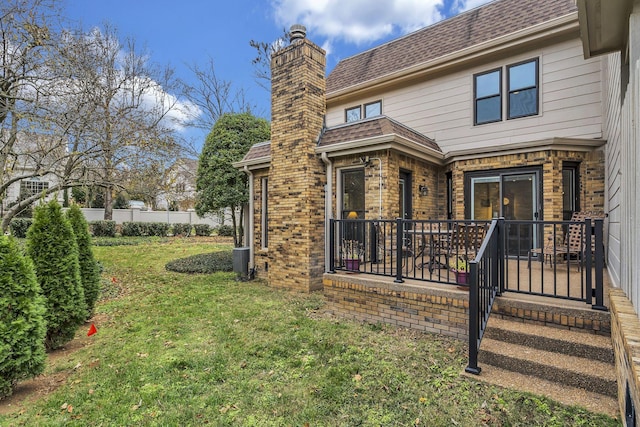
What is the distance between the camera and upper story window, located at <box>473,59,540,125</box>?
295 inches

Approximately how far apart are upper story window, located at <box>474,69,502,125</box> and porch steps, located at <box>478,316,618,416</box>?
235 inches

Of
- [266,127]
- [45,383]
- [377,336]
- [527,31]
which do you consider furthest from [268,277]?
[527,31]

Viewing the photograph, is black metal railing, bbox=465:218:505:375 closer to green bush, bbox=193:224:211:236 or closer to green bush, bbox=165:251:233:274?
green bush, bbox=165:251:233:274

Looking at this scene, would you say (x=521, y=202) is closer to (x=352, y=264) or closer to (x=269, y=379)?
(x=352, y=264)

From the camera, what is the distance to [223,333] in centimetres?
473

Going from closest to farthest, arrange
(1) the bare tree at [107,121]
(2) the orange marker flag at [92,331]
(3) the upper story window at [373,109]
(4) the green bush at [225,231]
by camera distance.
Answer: (2) the orange marker flag at [92,331]
(1) the bare tree at [107,121]
(3) the upper story window at [373,109]
(4) the green bush at [225,231]

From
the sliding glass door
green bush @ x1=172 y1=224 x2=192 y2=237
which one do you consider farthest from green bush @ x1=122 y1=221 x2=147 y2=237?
the sliding glass door

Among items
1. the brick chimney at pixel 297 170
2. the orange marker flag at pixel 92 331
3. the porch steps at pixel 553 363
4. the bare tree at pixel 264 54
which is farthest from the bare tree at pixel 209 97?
the porch steps at pixel 553 363

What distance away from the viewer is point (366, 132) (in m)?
6.96

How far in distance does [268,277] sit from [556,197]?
654cm

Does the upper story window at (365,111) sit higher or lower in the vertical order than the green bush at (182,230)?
higher

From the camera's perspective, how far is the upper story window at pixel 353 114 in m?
10.5

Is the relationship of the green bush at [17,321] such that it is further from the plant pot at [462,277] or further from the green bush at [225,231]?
the green bush at [225,231]

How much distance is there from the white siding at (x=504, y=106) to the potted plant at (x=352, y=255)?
15.0 ft
